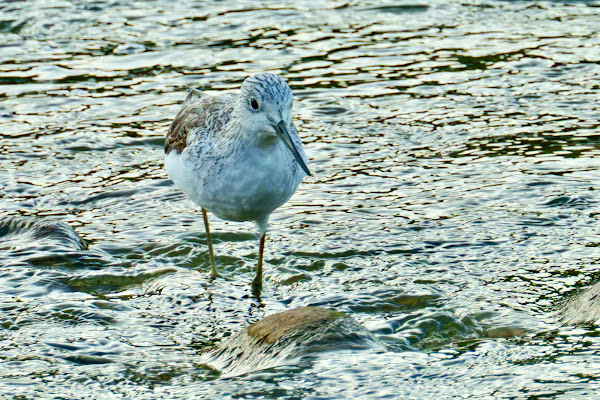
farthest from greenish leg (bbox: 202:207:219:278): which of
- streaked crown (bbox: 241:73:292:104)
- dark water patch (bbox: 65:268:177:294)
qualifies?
streaked crown (bbox: 241:73:292:104)

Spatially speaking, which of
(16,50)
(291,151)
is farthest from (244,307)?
(16,50)

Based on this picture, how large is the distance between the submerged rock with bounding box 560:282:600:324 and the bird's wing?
9.06ft

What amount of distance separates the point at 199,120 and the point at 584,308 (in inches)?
126

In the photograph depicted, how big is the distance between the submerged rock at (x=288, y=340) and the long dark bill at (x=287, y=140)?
0.97 m

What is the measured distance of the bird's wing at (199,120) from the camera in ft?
23.5

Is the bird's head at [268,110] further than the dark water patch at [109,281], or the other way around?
the dark water patch at [109,281]

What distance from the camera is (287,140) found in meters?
6.43

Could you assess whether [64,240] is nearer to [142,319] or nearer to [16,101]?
[142,319]

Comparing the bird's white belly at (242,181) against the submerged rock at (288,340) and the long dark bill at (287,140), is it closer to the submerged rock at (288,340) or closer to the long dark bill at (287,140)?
the long dark bill at (287,140)

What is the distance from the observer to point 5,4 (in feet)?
48.6

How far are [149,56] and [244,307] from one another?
6619 mm

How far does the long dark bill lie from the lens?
6406mm

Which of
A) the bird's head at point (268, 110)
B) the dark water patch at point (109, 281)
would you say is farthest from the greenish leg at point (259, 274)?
the bird's head at point (268, 110)

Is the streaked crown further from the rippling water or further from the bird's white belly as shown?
the rippling water
